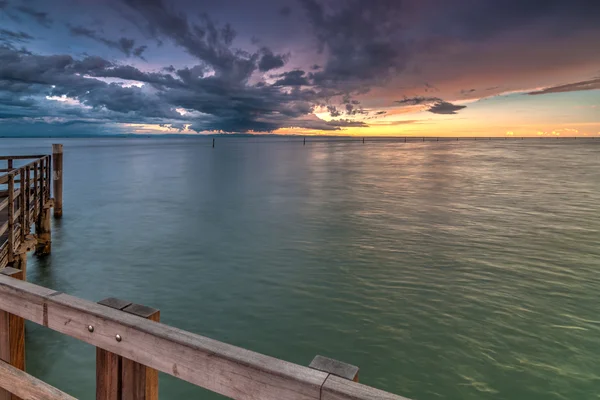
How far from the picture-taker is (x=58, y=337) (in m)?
8.13

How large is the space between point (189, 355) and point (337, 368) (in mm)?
792

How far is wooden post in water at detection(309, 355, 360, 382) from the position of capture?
188 cm

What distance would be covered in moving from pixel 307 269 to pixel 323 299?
2.32 metres

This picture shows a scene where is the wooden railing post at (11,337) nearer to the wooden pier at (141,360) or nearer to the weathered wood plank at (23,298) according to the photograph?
the wooden pier at (141,360)

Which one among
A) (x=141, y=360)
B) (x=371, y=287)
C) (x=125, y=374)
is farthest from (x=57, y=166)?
(x=141, y=360)

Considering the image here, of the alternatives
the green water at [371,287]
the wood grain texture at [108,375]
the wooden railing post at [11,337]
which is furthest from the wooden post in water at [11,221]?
the wood grain texture at [108,375]

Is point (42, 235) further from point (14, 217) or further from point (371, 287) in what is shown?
point (371, 287)

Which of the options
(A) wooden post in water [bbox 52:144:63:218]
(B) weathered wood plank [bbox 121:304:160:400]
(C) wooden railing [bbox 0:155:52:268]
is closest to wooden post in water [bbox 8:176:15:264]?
(C) wooden railing [bbox 0:155:52:268]

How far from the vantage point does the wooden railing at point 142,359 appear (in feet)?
6.24

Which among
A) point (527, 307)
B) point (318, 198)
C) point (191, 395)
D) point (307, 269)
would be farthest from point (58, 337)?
point (318, 198)

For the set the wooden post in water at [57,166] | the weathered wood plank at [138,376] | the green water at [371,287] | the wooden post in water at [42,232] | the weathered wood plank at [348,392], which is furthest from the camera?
the wooden post in water at [57,166]

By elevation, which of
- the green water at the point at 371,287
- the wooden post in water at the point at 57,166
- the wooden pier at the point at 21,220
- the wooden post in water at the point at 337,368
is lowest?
the green water at the point at 371,287

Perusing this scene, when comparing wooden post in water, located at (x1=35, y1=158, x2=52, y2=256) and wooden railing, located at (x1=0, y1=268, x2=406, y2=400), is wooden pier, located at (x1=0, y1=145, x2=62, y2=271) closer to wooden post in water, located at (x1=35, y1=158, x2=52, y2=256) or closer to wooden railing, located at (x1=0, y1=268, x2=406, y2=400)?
wooden post in water, located at (x1=35, y1=158, x2=52, y2=256)

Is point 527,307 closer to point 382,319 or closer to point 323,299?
point 382,319
